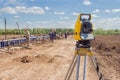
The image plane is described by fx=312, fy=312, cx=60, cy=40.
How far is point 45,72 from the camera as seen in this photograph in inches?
491

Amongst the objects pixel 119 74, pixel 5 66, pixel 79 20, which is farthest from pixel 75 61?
pixel 5 66

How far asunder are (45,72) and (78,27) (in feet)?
20.3

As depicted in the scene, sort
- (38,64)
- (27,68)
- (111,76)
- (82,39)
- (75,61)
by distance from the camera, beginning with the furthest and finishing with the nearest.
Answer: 1. (38,64)
2. (27,68)
3. (111,76)
4. (75,61)
5. (82,39)

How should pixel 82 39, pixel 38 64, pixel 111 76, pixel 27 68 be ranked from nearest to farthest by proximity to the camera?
pixel 82 39
pixel 111 76
pixel 27 68
pixel 38 64

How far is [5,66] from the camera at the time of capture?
14125 mm

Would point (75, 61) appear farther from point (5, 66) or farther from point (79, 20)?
point (5, 66)

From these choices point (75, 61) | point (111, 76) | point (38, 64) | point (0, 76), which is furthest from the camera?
point (38, 64)

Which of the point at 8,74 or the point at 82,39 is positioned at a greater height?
the point at 82,39

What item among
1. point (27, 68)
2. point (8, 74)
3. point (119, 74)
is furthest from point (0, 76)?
point (119, 74)

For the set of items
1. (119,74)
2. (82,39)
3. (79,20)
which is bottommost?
(119,74)

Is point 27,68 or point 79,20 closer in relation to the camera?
point 79,20

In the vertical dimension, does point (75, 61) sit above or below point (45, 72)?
above

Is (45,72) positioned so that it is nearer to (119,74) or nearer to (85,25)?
(119,74)

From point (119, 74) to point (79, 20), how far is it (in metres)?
6.65
